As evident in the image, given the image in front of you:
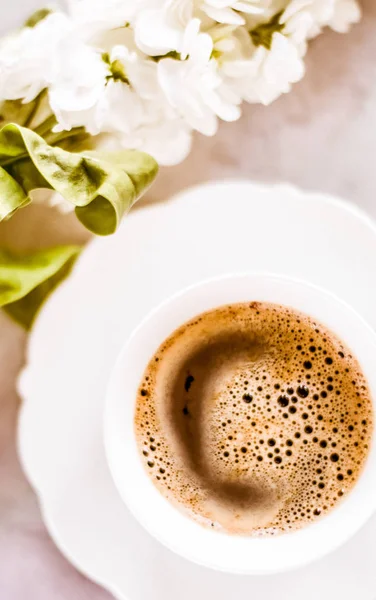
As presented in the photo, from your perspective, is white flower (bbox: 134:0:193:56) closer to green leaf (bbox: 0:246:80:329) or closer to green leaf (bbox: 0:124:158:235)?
green leaf (bbox: 0:124:158:235)

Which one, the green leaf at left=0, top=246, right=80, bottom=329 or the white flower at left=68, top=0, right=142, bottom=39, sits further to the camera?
the green leaf at left=0, top=246, right=80, bottom=329

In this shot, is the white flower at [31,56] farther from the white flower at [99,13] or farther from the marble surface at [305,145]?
the marble surface at [305,145]

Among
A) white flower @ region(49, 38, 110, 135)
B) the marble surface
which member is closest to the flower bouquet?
white flower @ region(49, 38, 110, 135)

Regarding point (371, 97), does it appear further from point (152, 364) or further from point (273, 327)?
point (152, 364)

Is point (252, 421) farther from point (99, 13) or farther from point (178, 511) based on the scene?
point (99, 13)

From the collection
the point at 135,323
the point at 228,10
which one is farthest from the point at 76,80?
the point at 135,323

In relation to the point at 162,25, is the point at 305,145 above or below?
below
